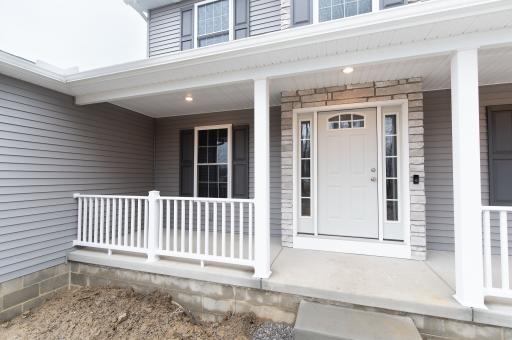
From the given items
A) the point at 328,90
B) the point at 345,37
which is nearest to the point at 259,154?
the point at 345,37

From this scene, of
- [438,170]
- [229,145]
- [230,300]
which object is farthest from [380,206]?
[229,145]

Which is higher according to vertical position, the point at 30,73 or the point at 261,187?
the point at 30,73

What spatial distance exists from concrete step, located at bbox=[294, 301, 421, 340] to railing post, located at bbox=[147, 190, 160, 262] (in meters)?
1.92

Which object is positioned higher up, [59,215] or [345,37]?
[345,37]

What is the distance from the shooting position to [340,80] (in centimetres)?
335

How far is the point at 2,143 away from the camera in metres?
2.93

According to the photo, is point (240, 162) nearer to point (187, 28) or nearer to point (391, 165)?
point (391, 165)

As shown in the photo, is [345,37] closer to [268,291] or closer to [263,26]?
[268,291]

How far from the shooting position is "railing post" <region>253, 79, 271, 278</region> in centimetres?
271

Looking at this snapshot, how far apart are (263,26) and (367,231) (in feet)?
13.1

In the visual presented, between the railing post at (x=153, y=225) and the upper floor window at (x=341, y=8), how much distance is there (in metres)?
3.69

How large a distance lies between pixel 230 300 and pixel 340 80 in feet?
9.82

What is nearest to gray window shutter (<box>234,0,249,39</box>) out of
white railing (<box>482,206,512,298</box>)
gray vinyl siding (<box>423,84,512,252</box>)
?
gray vinyl siding (<box>423,84,512,252</box>)

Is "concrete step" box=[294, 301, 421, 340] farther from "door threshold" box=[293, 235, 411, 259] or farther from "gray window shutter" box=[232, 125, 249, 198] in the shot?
"gray window shutter" box=[232, 125, 249, 198]
